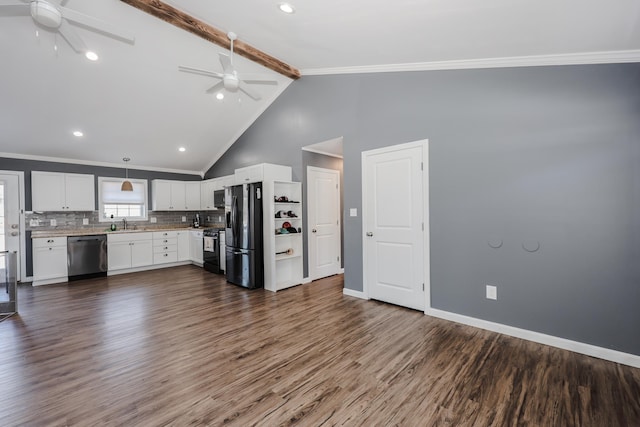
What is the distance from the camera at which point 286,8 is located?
2811 millimetres

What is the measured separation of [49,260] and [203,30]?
5042 mm

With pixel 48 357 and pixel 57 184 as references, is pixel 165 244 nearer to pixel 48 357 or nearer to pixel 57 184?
pixel 57 184

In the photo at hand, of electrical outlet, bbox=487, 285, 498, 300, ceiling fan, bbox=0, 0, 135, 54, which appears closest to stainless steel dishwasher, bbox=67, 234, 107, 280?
ceiling fan, bbox=0, 0, 135, 54

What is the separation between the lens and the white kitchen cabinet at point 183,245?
683cm

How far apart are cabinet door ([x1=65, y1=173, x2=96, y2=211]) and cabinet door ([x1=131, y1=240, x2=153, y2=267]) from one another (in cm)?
122

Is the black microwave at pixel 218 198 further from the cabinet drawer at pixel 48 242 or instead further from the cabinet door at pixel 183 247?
the cabinet drawer at pixel 48 242

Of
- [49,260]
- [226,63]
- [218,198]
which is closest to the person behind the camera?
[226,63]

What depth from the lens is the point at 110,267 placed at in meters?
5.81

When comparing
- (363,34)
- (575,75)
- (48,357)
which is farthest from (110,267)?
(575,75)

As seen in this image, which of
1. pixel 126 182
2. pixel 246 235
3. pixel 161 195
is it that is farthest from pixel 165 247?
pixel 246 235

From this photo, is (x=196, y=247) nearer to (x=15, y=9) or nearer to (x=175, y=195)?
(x=175, y=195)

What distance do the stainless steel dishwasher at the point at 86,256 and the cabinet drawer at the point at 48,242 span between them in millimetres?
85

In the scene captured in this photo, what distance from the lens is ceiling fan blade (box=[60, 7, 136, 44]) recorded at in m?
2.33

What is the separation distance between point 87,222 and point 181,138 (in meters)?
2.79
